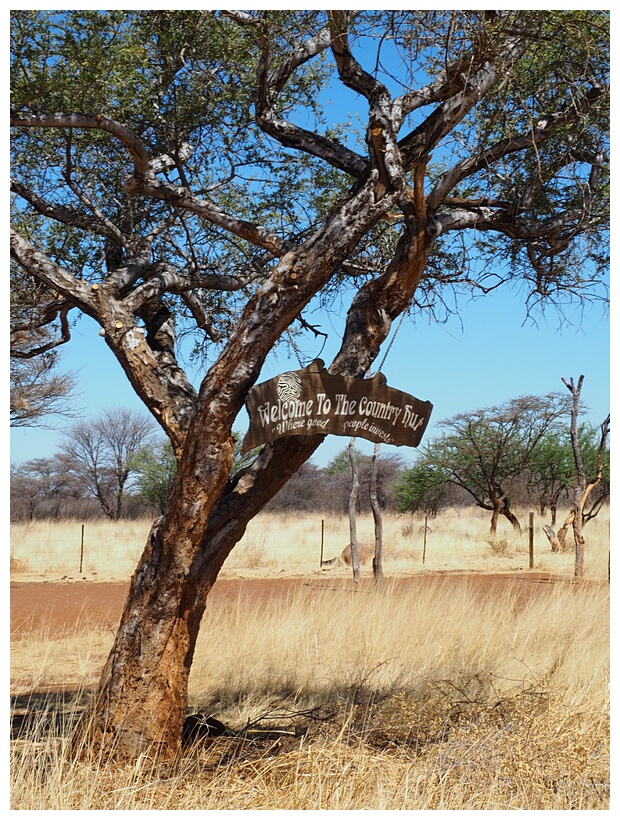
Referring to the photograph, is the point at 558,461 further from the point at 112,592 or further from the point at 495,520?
the point at 112,592

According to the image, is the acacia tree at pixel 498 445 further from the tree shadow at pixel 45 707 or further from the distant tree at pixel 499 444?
the tree shadow at pixel 45 707

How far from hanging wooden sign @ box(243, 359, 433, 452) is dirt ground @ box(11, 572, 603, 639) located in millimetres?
5544

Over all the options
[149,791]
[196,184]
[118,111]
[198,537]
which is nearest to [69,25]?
[118,111]

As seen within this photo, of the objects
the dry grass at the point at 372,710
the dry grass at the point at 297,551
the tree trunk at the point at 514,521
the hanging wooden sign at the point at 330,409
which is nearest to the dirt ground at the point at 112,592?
the dry grass at the point at 372,710

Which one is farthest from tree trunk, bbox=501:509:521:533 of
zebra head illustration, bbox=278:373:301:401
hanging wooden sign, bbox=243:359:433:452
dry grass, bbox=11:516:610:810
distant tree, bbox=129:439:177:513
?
zebra head illustration, bbox=278:373:301:401

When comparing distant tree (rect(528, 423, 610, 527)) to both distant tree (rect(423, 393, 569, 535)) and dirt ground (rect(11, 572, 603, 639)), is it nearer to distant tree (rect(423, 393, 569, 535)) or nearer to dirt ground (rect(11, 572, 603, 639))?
distant tree (rect(423, 393, 569, 535))

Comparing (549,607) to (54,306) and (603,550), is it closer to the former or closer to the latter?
(54,306)

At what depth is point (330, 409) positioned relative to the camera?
4.56 meters

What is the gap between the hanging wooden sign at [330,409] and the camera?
4.50 metres

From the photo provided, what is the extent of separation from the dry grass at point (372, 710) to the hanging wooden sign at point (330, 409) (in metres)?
1.71

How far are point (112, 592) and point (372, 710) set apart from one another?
9.14 meters

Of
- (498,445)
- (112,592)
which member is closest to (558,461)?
(498,445)

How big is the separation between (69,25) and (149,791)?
5150 mm

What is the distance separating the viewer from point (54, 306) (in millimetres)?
6758
